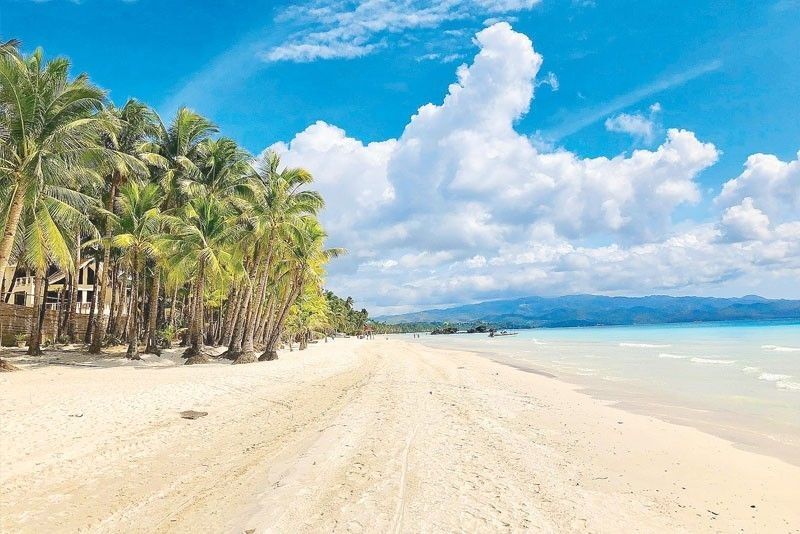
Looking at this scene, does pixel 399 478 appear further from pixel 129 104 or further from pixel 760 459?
pixel 129 104

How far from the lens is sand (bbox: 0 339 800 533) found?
14.7 ft

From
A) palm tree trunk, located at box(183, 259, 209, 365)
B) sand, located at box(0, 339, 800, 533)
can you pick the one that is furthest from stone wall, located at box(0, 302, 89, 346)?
sand, located at box(0, 339, 800, 533)

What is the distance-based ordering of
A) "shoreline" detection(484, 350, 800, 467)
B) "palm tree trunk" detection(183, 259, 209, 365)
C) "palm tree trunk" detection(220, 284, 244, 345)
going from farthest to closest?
"palm tree trunk" detection(220, 284, 244, 345), "palm tree trunk" detection(183, 259, 209, 365), "shoreline" detection(484, 350, 800, 467)

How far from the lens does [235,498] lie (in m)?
4.93

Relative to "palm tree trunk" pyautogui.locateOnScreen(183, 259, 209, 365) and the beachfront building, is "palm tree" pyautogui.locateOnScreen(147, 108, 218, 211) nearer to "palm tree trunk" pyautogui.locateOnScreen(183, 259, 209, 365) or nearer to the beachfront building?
"palm tree trunk" pyautogui.locateOnScreen(183, 259, 209, 365)

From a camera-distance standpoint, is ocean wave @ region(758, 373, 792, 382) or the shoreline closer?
the shoreline

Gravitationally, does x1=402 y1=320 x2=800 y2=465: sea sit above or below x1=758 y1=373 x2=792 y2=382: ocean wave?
below

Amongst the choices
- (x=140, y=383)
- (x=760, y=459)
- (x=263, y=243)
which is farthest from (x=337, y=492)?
(x=263, y=243)

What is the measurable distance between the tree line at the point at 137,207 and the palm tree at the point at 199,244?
6 centimetres

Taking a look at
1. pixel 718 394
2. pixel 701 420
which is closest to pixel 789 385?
pixel 718 394

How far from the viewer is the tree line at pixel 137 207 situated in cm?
Answer: 1483

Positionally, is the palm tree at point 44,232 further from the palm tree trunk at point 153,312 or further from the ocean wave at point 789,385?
the ocean wave at point 789,385

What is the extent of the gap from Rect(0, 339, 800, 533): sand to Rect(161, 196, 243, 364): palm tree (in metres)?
10.5

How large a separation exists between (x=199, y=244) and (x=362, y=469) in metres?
18.0
